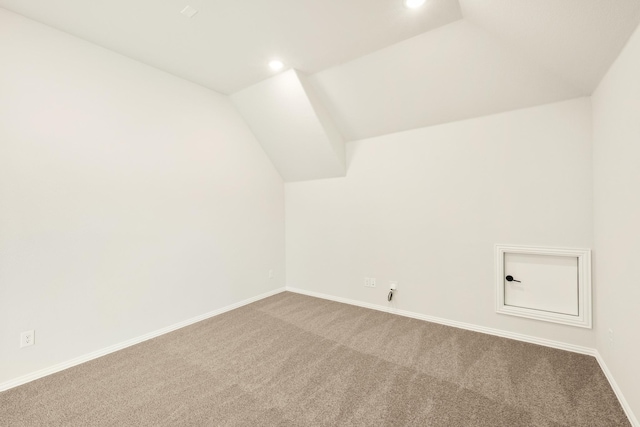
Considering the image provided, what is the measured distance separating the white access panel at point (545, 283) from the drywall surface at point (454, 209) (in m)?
0.08

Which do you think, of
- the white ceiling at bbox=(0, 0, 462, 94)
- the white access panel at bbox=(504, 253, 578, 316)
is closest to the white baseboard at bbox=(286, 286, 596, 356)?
the white access panel at bbox=(504, 253, 578, 316)

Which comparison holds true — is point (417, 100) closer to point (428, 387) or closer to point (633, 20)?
point (633, 20)

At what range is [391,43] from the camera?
242cm

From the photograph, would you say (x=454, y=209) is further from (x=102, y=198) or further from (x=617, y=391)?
(x=102, y=198)

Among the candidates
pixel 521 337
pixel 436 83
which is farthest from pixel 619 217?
pixel 436 83

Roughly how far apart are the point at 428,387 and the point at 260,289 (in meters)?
2.65

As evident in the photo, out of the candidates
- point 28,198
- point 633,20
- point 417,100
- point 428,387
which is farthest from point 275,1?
point 428,387

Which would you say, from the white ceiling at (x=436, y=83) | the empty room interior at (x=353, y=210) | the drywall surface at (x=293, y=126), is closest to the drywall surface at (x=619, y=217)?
the empty room interior at (x=353, y=210)

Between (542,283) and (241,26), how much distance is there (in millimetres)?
3512

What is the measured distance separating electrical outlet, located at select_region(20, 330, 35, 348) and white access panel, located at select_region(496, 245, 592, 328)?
13.2 ft

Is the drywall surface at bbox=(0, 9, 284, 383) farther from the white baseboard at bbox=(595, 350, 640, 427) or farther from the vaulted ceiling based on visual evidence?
the white baseboard at bbox=(595, 350, 640, 427)

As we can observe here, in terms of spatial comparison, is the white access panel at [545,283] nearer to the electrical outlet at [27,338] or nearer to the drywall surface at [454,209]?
the drywall surface at [454,209]

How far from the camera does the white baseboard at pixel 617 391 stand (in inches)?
60.1

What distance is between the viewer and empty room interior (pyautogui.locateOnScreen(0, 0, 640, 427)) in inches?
68.8
